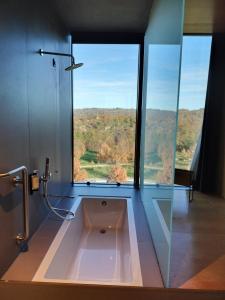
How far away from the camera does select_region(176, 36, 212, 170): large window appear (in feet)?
12.3

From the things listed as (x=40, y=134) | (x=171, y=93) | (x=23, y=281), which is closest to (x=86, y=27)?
(x=40, y=134)

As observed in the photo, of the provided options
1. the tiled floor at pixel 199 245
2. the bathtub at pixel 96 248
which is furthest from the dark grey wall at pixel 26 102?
the tiled floor at pixel 199 245

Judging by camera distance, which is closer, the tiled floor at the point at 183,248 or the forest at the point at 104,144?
the tiled floor at the point at 183,248

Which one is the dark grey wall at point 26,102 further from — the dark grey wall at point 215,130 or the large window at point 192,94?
the dark grey wall at point 215,130

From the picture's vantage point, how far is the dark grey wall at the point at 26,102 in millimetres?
1431

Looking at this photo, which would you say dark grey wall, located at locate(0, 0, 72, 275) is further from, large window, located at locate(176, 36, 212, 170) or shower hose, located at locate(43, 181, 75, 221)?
large window, located at locate(176, 36, 212, 170)

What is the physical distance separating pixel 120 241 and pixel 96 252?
315 mm

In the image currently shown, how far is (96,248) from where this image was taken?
2.53 metres

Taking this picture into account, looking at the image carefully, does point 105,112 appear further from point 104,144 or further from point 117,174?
point 117,174

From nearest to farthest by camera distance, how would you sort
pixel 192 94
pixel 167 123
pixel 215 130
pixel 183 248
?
pixel 167 123
pixel 183 248
pixel 192 94
pixel 215 130

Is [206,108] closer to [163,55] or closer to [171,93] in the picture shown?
[163,55]

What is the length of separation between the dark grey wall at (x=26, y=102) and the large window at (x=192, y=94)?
2.04 metres

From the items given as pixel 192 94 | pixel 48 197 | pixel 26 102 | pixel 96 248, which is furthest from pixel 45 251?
pixel 192 94

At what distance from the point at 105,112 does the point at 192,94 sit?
1.52 meters
